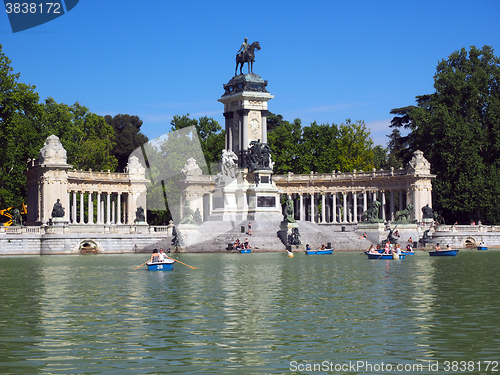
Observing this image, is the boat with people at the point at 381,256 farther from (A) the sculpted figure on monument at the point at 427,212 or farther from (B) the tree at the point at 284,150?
(B) the tree at the point at 284,150

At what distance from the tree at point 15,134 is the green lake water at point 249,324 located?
165ft

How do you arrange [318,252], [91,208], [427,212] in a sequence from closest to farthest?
[318,252], [427,212], [91,208]

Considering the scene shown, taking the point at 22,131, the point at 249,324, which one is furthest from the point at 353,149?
the point at 249,324

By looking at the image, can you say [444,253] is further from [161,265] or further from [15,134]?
[15,134]

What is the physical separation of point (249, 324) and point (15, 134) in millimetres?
71932

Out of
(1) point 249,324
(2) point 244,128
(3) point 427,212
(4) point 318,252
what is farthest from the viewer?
(2) point 244,128

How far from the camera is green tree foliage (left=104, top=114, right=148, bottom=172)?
12900 centimetres

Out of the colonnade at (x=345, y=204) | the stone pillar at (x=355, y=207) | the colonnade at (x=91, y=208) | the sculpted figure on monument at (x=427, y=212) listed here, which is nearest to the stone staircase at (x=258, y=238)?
the sculpted figure on monument at (x=427, y=212)

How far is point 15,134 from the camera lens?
8769 centimetres

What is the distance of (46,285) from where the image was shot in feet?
115

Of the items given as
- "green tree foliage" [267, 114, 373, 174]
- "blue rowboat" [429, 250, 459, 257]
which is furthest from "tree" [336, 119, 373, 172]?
"blue rowboat" [429, 250, 459, 257]

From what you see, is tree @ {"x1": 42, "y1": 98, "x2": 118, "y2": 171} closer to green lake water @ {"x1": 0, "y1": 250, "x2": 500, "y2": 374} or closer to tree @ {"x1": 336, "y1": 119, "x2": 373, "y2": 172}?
tree @ {"x1": 336, "y1": 119, "x2": 373, "y2": 172}

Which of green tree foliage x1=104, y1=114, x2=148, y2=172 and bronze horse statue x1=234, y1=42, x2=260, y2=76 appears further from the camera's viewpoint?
green tree foliage x1=104, y1=114, x2=148, y2=172

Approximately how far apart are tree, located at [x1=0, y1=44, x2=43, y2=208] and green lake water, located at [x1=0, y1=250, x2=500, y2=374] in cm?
5020
